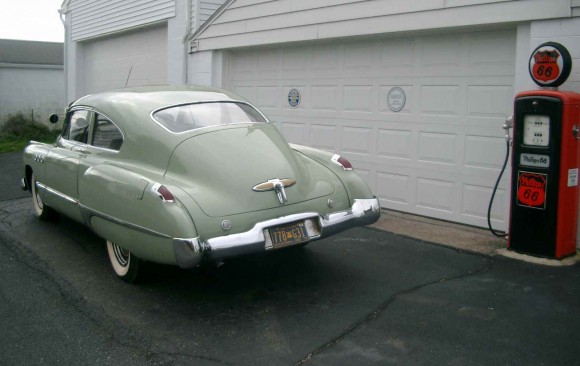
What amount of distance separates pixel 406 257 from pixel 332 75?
343 cm

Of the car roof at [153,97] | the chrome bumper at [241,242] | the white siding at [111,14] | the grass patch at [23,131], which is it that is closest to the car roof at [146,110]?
the car roof at [153,97]

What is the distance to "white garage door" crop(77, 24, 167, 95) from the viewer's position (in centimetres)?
1266

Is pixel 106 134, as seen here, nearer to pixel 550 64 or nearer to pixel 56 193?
pixel 56 193

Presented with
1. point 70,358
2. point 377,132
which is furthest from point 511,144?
point 70,358

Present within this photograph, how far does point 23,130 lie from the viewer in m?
20.4

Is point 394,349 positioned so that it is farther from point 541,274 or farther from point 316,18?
point 316,18

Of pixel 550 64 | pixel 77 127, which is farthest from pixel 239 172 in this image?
pixel 550 64

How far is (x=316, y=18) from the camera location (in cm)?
838

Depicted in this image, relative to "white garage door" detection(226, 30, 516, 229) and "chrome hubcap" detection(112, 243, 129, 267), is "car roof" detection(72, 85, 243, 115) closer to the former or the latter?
"chrome hubcap" detection(112, 243, 129, 267)

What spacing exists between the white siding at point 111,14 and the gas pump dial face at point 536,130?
26.1 feet

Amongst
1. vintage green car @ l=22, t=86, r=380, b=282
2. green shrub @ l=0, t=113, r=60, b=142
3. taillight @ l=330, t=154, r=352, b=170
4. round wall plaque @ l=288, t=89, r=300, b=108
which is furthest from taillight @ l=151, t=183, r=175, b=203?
green shrub @ l=0, t=113, r=60, b=142

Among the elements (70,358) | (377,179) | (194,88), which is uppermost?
(194,88)

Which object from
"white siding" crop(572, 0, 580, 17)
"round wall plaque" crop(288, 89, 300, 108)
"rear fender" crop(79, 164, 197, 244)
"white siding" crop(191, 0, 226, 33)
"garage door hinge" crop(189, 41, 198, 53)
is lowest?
"rear fender" crop(79, 164, 197, 244)

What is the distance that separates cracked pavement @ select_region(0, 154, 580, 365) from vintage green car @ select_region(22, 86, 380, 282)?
497mm
